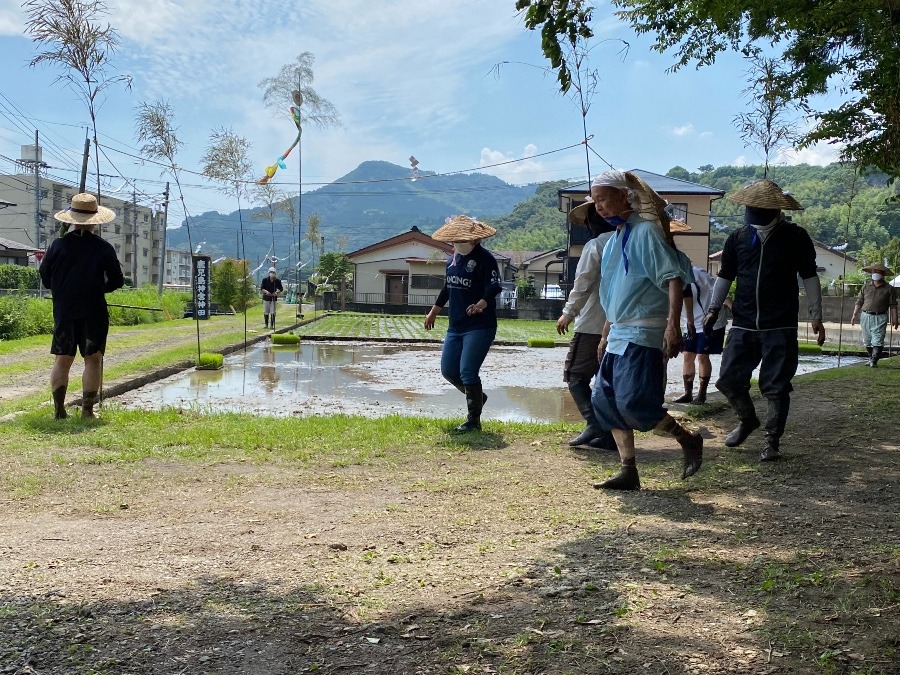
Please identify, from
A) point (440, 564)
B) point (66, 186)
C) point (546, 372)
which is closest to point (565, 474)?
point (440, 564)

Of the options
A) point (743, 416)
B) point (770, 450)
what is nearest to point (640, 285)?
point (770, 450)

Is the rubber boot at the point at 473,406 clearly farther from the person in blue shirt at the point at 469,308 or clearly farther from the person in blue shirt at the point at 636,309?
the person in blue shirt at the point at 636,309

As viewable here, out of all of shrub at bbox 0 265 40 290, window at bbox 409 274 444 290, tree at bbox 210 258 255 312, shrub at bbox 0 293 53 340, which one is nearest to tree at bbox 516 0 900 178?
shrub at bbox 0 293 53 340

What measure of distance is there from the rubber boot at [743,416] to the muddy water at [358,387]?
7.95 ft

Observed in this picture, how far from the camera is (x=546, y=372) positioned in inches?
516

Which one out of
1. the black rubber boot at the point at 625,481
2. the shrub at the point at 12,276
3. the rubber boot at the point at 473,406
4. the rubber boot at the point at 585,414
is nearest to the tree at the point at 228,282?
the shrub at the point at 12,276

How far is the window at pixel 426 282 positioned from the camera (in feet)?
166

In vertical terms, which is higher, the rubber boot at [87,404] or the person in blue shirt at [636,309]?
the person in blue shirt at [636,309]

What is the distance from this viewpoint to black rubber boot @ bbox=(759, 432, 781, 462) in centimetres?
540

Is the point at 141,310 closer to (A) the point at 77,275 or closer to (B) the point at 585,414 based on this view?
(A) the point at 77,275

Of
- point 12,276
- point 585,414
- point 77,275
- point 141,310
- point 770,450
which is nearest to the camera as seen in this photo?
point 770,450

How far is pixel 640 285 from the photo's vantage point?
4449mm

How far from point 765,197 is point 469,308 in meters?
2.45

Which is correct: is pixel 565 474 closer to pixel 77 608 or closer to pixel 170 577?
pixel 170 577
